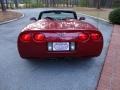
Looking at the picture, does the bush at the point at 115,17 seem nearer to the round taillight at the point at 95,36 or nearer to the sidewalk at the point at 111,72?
the sidewalk at the point at 111,72

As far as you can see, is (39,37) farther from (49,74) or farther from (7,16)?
(7,16)

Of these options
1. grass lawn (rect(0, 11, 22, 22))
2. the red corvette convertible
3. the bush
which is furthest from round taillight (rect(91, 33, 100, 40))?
grass lawn (rect(0, 11, 22, 22))

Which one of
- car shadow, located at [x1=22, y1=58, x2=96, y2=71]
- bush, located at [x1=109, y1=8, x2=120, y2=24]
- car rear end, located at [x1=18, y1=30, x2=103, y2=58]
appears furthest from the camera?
bush, located at [x1=109, y1=8, x2=120, y2=24]

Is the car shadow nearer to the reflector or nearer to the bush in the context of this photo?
the reflector

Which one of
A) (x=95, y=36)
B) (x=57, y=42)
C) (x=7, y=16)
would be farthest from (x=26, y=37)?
(x=7, y=16)

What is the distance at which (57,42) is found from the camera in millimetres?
5270

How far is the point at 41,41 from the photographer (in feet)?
17.3

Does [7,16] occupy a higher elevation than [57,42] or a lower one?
lower

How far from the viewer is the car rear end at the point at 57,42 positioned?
5.27 meters

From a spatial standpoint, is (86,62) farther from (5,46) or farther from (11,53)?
(5,46)

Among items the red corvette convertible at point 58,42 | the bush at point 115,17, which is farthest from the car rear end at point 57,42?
the bush at point 115,17

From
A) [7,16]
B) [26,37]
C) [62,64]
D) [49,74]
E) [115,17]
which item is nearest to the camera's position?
[49,74]

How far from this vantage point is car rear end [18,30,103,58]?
527 cm

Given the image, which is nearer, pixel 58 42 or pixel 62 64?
pixel 58 42
